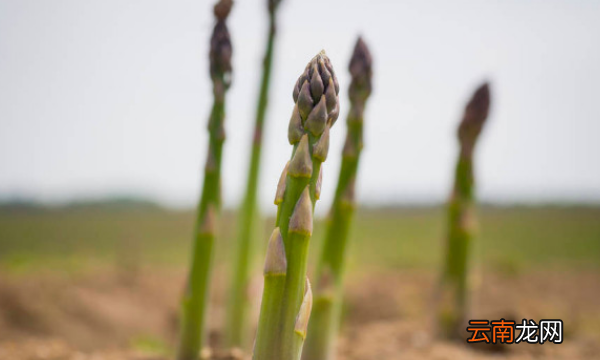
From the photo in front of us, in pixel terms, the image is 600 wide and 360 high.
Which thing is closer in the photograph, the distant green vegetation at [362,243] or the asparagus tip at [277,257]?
the asparagus tip at [277,257]

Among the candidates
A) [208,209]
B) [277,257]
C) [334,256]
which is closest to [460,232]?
[334,256]

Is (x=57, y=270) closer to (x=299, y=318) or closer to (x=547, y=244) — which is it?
(x=299, y=318)

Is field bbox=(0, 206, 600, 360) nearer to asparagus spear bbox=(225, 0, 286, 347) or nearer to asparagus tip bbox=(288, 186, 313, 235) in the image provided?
asparagus spear bbox=(225, 0, 286, 347)

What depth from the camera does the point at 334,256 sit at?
3.45 meters

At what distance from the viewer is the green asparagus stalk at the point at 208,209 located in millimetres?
3238

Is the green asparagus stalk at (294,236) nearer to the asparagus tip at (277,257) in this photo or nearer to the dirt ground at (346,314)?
the asparagus tip at (277,257)

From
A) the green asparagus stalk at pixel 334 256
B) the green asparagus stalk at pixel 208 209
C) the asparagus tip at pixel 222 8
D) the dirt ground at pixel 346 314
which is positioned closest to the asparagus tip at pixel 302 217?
the green asparagus stalk at pixel 208 209

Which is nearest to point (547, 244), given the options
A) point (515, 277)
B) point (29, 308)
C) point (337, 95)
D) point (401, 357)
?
point (515, 277)

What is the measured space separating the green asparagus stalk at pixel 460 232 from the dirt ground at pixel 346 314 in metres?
0.22

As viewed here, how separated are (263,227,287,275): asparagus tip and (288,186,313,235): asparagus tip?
6 centimetres

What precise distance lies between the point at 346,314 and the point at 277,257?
5.63m

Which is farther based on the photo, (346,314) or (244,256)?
(346,314)

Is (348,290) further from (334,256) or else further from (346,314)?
(334,256)

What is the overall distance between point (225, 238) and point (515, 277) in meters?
7.59
